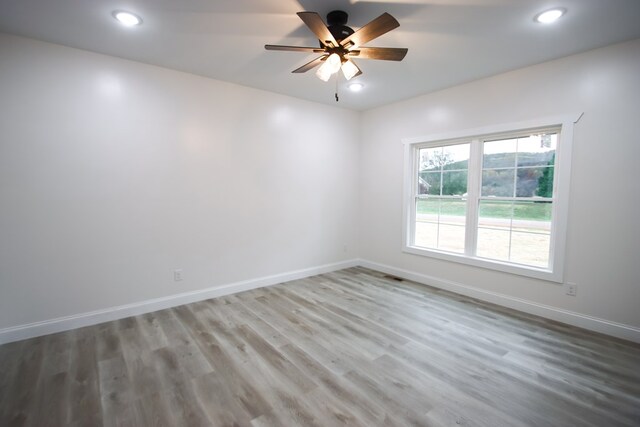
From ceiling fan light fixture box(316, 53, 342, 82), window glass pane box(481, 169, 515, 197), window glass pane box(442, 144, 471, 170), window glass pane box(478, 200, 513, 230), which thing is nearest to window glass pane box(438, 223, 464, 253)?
window glass pane box(478, 200, 513, 230)

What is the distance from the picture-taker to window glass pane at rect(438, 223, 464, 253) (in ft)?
13.1

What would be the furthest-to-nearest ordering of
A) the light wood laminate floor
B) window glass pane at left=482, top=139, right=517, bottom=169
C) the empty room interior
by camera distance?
window glass pane at left=482, top=139, right=517, bottom=169 → the empty room interior → the light wood laminate floor

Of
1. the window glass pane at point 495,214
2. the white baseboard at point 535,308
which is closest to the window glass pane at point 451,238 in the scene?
the window glass pane at point 495,214

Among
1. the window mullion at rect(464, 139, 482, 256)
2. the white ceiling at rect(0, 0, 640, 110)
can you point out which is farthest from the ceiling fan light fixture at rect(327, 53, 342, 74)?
the window mullion at rect(464, 139, 482, 256)

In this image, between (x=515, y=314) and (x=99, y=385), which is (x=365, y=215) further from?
(x=99, y=385)

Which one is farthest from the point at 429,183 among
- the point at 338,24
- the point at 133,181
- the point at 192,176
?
the point at 133,181

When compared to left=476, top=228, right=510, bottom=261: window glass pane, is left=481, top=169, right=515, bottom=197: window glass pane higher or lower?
higher

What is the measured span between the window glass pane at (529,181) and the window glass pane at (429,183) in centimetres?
102

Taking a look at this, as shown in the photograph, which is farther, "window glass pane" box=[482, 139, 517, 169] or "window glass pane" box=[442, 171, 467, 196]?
"window glass pane" box=[442, 171, 467, 196]

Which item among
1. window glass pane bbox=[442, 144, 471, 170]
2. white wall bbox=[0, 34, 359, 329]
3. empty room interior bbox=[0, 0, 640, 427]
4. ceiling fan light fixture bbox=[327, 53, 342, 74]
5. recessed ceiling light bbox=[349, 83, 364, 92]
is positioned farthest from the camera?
window glass pane bbox=[442, 144, 471, 170]

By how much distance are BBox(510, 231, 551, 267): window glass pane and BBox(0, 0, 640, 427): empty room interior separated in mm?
31

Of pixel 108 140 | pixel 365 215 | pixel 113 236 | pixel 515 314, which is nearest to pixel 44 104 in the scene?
pixel 108 140

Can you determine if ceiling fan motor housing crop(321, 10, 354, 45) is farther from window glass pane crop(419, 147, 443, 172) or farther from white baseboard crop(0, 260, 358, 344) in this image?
white baseboard crop(0, 260, 358, 344)

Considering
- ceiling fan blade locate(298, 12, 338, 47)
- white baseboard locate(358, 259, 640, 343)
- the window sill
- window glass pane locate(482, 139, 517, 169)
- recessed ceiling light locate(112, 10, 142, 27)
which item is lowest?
white baseboard locate(358, 259, 640, 343)
